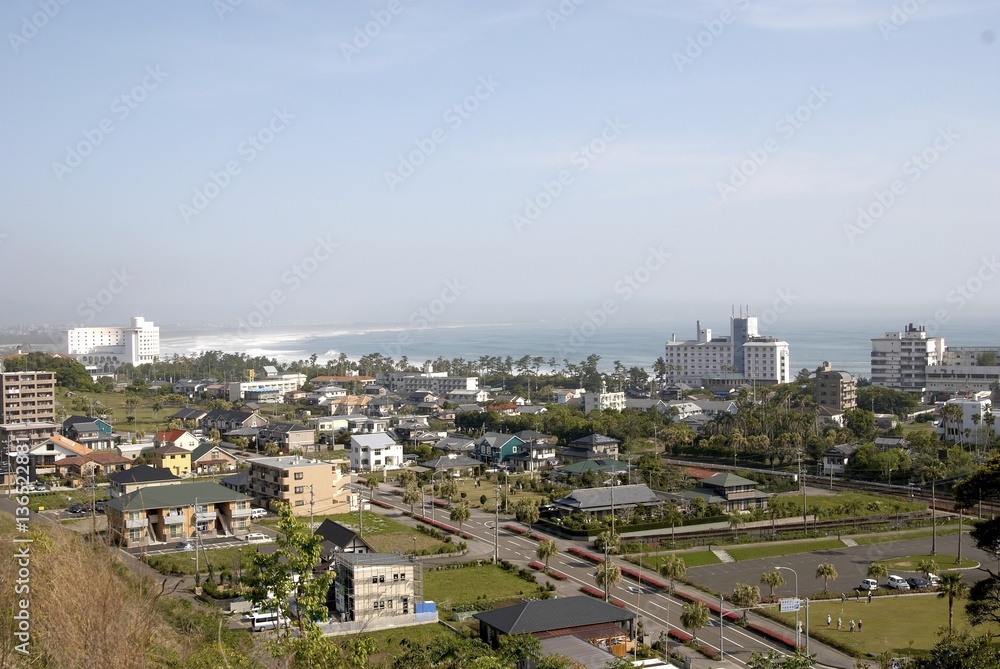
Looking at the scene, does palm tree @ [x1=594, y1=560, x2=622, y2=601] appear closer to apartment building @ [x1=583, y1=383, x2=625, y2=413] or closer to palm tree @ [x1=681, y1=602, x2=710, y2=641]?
palm tree @ [x1=681, y1=602, x2=710, y2=641]

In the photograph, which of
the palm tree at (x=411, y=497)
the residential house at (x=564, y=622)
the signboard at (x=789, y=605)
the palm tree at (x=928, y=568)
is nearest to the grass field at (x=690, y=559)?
the signboard at (x=789, y=605)

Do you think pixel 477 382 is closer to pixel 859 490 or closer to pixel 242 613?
pixel 859 490

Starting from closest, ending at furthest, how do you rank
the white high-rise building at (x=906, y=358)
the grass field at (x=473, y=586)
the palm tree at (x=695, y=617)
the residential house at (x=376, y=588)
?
the palm tree at (x=695, y=617)
the residential house at (x=376, y=588)
the grass field at (x=473, y=586)
the white high-rise building at (x=906, y=358)

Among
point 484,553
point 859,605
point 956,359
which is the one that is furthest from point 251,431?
point 956,359

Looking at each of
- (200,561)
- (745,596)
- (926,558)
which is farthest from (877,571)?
(200,561)

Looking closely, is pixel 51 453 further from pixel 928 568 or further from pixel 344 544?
pixel 928 568

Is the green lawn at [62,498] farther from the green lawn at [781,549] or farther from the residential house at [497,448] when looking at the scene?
the green lawn at [781,549]

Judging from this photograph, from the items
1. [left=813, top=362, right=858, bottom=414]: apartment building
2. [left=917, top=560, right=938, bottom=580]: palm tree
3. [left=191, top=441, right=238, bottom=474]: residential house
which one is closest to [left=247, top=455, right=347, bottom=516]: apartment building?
[left=191, top=441, right=238, bottom=474]: residential house
